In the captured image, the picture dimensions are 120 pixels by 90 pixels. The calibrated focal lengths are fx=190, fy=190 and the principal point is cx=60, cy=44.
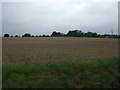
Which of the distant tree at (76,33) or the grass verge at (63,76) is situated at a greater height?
the distant tree at (76,33)

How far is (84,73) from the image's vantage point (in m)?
9.97

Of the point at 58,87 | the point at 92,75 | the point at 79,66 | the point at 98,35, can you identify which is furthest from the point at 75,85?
the point at 98,35

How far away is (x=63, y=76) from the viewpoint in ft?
30.6

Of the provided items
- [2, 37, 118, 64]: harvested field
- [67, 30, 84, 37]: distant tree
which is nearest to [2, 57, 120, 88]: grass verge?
[2, 37, 118, 64]: harvested field

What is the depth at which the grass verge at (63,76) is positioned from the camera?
8335 millimetres

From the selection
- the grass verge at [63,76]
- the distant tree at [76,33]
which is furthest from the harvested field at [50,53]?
the distant tree at [76,33]

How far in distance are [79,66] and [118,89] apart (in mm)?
3008

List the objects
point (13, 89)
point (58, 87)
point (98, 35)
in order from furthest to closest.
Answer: point (98, 35) → point (58, 87) → point (13, 89)

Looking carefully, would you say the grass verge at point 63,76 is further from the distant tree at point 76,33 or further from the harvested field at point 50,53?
the distant tree at point 76,33

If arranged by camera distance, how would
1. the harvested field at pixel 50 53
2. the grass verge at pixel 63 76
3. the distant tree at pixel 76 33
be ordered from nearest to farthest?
the grass verge at pixel 63 76, the harvested field at pixel 50 53, the distant tree at pixel 76 33

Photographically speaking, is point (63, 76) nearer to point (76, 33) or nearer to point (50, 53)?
point (50, 53)

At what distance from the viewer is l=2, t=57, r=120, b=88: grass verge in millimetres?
8335

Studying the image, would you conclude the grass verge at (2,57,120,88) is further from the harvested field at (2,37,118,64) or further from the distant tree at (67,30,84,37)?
the distant tree at (67,30,84,37)

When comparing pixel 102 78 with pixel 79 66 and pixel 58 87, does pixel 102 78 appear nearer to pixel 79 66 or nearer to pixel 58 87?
pixel 79 66
